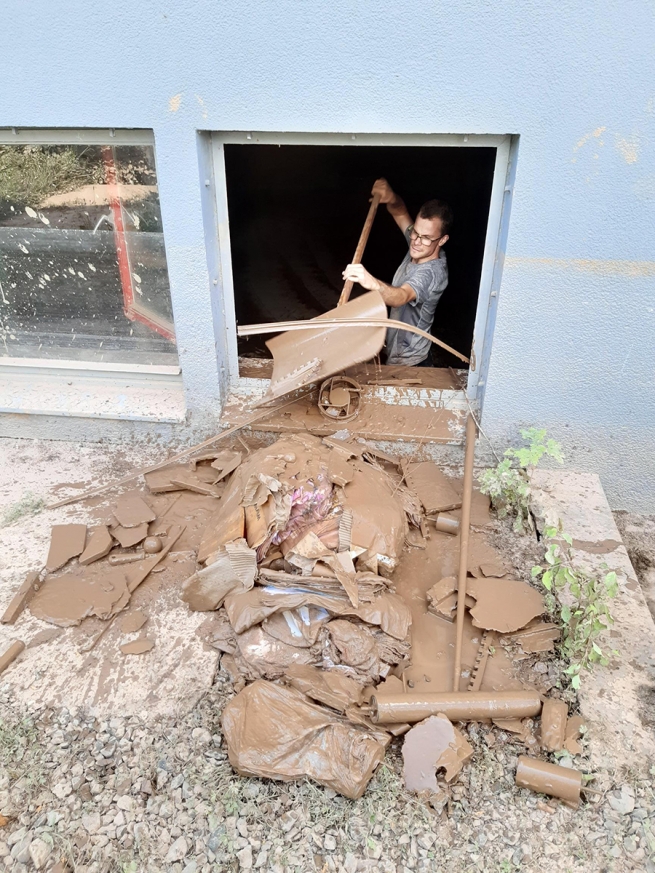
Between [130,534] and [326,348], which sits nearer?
[130,534]

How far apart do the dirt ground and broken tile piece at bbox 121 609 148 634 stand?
45 centimetres

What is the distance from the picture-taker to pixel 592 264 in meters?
3.26

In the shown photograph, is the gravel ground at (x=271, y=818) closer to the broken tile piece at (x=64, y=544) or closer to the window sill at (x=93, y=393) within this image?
the broken tile piece at (x=64, y=544)

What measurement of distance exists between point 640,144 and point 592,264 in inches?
23.9

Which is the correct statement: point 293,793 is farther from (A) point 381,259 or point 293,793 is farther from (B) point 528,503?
(A) point 381,259

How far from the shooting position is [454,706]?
96.3 inches

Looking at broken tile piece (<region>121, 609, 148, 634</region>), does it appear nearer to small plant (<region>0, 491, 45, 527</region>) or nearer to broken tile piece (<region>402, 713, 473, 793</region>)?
small plant (<region>0, 491, 45, 527</region>)

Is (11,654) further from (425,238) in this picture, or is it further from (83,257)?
(425,238)

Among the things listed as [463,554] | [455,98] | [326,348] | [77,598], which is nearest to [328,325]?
[326,348]

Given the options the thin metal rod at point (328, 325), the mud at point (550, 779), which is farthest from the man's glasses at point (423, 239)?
the mud at point (550, 779)

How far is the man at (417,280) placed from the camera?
4.00 meters

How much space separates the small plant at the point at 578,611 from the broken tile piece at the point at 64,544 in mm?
2462

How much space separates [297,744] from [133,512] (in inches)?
69.9

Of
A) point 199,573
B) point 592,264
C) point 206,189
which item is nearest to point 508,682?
point 199,573
